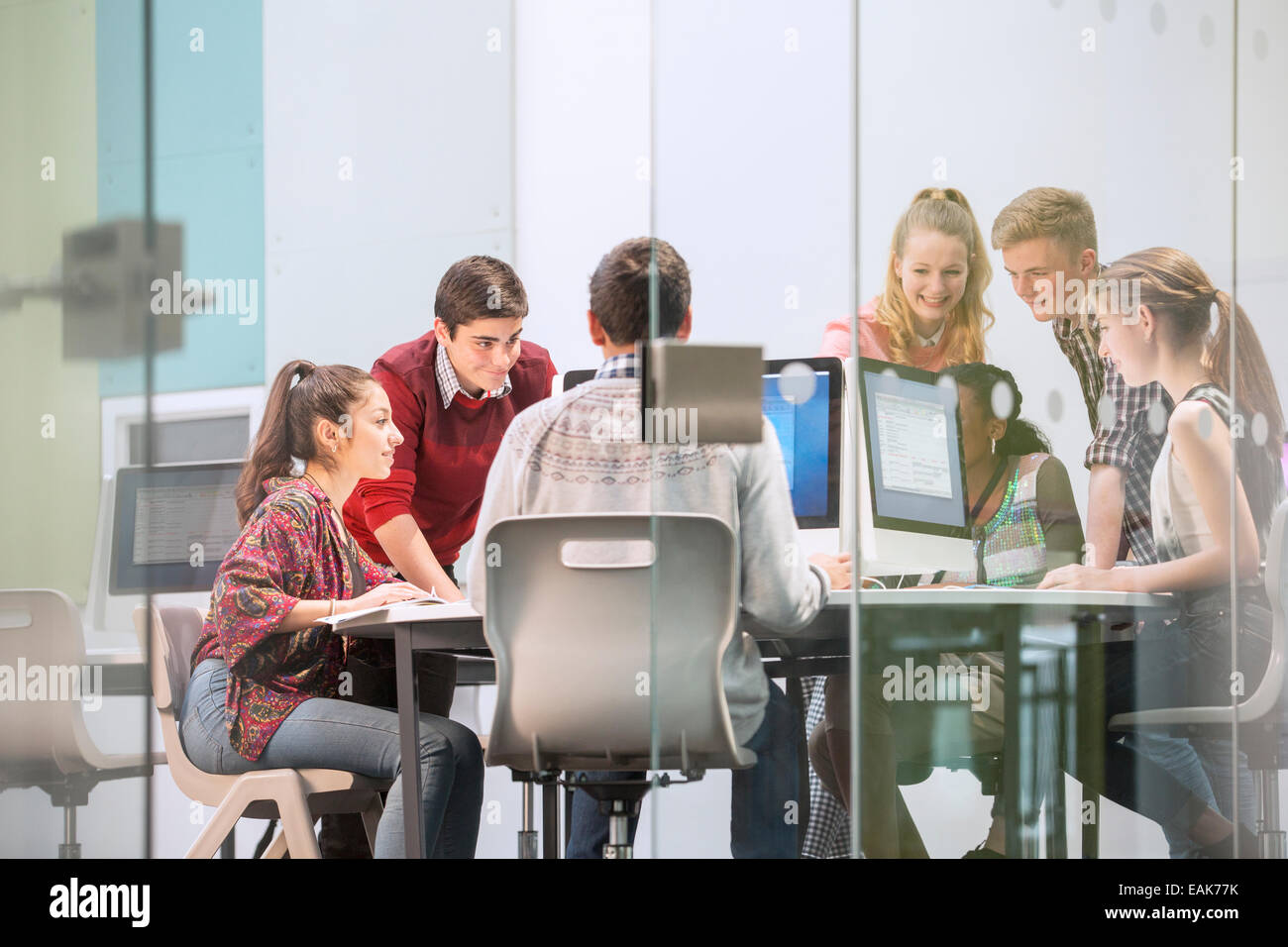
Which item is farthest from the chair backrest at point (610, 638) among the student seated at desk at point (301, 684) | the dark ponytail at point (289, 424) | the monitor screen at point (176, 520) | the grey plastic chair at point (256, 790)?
the monitor screen at point (176, 520)

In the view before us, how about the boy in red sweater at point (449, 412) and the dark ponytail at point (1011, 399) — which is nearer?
the dark ponytail at point (1011, 399)

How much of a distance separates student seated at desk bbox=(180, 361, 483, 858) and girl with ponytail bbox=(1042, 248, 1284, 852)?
→ 3.86 feet

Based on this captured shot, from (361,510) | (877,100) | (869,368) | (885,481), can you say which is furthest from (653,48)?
(361,510)

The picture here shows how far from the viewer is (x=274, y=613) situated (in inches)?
89.9

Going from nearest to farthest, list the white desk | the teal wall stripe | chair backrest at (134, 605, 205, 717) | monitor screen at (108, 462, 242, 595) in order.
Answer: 1. the white desk
2. chair backrest at (134, 605, 205, 717)
3. monitor screen at (108, 462, 242, 595)
4. the teal wall stripe

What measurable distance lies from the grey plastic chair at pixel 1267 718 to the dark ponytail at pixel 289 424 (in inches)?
64.4

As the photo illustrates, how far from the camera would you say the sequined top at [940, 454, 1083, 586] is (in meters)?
1.95

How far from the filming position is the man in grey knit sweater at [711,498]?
191 cm

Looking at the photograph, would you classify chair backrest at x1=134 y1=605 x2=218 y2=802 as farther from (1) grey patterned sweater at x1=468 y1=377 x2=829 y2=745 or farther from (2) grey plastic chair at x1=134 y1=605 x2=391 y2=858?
(1) grey patterned sweater at x1=468 y1=377 x2=829 y2=745

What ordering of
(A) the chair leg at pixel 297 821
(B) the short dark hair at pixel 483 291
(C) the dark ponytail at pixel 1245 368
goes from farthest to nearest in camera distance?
(B) the short dark hair at pixel 483 291 < (A) the chair leg at pixel 297 821 < (C) the dark ponytail at pixel 1245 368

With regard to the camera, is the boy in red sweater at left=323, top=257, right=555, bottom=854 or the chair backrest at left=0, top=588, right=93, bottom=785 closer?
the chair backrest at left=0, top=588, right=93, bottom=785

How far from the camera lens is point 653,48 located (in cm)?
196

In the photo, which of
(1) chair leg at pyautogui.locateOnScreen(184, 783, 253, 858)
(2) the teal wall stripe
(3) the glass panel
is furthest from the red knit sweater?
(1) chair leg at pyautogui.locateOnScreen(184, 783, 253, 858)

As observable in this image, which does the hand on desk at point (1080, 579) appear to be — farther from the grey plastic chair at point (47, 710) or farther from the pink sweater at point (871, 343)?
the grey plastic chair at point (47, 710)
